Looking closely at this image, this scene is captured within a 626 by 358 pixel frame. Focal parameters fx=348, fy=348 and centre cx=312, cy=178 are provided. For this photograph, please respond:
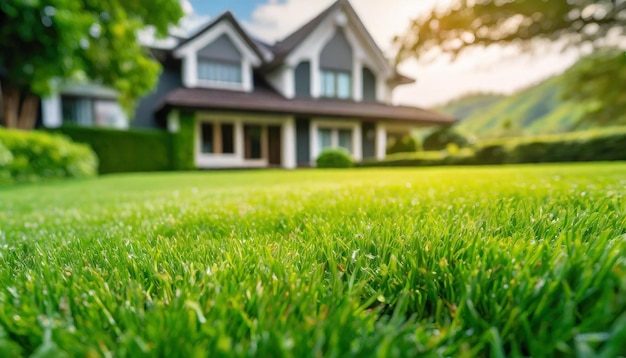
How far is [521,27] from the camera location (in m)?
11.1

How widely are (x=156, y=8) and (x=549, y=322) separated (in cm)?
1434

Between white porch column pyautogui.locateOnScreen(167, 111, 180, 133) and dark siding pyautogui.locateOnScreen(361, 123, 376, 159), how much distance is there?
1045 centimetres

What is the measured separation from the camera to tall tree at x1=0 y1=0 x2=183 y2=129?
870cm

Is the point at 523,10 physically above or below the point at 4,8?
above

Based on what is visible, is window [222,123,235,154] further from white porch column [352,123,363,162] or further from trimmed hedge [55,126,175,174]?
white porch column [352,123,363,162]

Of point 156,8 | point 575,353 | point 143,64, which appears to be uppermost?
point 156,8

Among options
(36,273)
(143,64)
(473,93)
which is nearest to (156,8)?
(143,64)

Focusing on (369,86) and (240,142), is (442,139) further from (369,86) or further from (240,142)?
(240,142)

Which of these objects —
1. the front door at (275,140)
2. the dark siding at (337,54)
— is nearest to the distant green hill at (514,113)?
the dark siding at (337,54)

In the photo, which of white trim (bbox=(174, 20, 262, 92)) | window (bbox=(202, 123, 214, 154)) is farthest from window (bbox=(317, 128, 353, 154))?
window (bbox=(202, 123, 214, 154))

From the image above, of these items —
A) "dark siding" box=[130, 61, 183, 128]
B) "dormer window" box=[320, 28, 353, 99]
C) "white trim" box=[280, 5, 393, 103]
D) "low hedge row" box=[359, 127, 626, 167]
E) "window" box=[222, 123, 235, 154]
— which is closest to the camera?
"low hedge row" box=[359, 127, 626, 167]

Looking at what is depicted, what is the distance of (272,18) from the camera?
611cm

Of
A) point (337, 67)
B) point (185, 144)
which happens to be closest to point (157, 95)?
point (185, 144)

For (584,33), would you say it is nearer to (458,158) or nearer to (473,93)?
(458,158)
